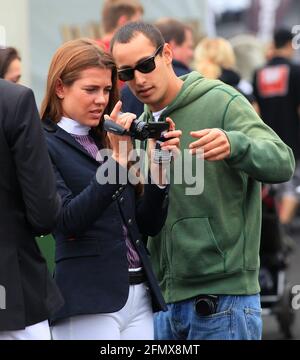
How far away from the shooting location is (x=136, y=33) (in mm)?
4262

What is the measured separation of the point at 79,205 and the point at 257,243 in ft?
2.69

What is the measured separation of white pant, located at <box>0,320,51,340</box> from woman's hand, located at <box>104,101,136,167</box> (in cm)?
62

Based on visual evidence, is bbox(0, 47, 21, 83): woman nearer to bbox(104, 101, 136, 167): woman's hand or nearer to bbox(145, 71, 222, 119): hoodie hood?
bbox(145, 71, 222, 119): hoodie hood

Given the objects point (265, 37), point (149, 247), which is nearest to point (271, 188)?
point (149, 247)

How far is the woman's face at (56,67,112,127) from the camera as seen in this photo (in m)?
4.04

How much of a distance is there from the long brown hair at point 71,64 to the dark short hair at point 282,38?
7486 mm

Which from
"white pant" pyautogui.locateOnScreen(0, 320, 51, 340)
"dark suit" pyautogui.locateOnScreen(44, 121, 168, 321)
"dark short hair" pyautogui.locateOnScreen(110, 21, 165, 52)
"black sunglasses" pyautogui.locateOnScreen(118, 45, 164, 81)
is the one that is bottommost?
"white pant" pyautogui.locateOnScreen(0, 320, 51, 340)

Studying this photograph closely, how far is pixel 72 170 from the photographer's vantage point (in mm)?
3986

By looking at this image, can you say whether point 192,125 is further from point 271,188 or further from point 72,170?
point 271,188

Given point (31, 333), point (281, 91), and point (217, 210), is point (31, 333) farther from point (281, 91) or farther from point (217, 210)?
point (281, 91)

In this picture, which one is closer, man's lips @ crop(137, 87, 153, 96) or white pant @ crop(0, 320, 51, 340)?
white pant @ crop(0, 320, 51, 340)

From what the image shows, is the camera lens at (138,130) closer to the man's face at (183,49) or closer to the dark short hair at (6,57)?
the dark short hair at (6,57)

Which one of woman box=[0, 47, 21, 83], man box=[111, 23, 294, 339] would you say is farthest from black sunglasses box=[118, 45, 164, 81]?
woman box=[0, 47, 21, 83]

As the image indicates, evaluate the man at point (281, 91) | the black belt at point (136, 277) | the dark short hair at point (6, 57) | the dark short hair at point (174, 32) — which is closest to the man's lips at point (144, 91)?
the black belt at point (136, 277)
